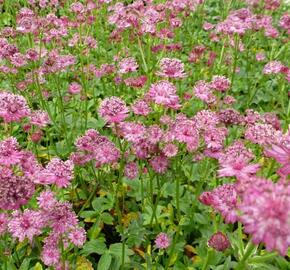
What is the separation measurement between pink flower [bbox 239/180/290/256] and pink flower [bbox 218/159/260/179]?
0.40 metres

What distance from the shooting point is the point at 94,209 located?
2.57 metres

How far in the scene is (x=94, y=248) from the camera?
2.25 m

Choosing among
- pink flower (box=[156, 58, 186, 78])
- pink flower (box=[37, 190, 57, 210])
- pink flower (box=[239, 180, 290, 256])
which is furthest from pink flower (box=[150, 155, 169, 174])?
pink flower (box=[239, 180, 290, 256])

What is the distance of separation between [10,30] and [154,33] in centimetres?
106

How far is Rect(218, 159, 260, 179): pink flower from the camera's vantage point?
1.41m

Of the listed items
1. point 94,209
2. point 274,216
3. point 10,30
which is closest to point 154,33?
point 10,30

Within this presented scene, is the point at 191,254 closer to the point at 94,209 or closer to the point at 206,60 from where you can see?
the point at 94,209

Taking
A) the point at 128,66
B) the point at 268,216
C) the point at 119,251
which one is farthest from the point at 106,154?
Result: the point at 268,216

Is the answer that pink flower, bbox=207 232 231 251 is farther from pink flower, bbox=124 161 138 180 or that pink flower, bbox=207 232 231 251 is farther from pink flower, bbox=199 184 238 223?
pink flower, bbox=124 161 138 180

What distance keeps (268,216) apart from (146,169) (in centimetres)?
160

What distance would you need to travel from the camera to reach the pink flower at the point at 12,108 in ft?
6.52

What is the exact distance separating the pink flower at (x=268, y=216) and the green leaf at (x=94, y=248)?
1375 millimetres

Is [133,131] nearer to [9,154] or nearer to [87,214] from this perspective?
[9,154]

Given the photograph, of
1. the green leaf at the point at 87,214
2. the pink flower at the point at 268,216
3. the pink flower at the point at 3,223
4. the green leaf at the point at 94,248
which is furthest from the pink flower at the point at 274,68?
the pink flower at the point at 268,216
